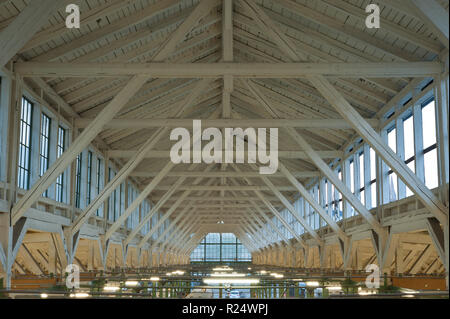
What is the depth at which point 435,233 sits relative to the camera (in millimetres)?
18141

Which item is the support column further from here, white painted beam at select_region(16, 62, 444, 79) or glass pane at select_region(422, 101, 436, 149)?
glass pane at select_region(422, 101, 436, 149)

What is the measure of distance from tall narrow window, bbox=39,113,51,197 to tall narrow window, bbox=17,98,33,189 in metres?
1.04

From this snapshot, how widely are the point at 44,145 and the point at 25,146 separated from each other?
1.97 meters

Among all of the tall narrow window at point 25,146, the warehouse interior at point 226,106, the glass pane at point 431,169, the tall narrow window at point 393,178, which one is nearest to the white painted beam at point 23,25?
the warehouse interior at point 226,106

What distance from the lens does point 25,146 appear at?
19844 mm

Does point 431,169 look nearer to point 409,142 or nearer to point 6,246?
point 409,142

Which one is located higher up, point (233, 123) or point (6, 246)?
point (233, 123)

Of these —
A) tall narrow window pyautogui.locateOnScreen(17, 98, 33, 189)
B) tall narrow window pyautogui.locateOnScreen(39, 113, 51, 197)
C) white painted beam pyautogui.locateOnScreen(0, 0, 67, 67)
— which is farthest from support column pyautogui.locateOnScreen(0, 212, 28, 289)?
white painted beam pyautogui.locateOnScreen(0, 0, 67, 67)

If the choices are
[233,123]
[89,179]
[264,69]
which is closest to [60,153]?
[89,179]

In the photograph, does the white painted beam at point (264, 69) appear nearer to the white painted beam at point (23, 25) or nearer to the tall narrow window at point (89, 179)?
the white painted beam at point (23, 25)

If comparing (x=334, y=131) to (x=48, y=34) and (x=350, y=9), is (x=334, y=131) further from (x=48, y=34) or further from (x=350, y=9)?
(x=48, y=34)
